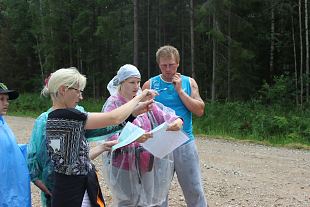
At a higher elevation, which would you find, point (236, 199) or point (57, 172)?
point (57, 172)

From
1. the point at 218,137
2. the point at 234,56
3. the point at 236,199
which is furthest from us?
the point at 234,56

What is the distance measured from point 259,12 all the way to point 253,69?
3555 mm

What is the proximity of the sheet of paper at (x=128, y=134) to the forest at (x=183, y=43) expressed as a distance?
11.1 metres

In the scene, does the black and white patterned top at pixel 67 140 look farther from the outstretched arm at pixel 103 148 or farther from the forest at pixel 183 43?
the forest at pixel 183 43

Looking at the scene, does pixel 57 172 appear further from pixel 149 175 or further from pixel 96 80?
pixel 96 80

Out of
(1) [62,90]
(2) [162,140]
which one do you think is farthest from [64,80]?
(2) [162,140]

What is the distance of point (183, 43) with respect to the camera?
32281 mm

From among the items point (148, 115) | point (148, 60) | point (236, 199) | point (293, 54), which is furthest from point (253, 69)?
point (148, 115)

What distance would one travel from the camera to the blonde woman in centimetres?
250

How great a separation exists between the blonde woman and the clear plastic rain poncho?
2.07 feet

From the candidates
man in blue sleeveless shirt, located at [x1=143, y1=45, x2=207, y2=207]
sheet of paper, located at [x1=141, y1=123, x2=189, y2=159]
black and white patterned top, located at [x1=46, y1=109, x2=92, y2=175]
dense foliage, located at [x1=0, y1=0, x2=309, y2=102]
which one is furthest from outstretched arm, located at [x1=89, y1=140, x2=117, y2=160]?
dense foliage, located at [x1=0, y1=0, x2=309, y2=102]

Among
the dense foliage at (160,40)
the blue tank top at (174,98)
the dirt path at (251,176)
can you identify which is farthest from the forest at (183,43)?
the blue tank top at (174,98)

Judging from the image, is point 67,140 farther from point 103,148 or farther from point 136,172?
point 136,172

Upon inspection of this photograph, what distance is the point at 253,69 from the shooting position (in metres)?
27.2
